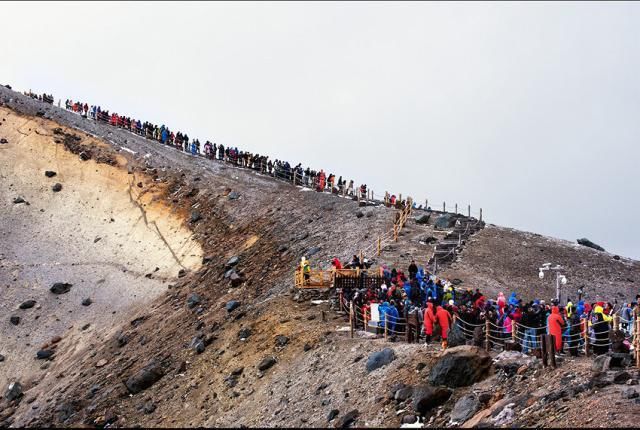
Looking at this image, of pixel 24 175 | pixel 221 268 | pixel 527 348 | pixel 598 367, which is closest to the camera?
pixel 598 367

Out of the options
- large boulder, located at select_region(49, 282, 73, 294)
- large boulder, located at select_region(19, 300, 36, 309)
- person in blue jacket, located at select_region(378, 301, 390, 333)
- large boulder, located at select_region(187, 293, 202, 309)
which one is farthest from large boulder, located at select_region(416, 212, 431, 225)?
large boulder, located at select_region(19, 300, 36, 309)

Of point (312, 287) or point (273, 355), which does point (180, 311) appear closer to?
point (312, 287)

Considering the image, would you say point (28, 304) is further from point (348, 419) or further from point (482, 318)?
point (482, 318)

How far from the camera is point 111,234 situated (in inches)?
2160

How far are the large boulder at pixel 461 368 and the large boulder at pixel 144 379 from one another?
14.2 metres

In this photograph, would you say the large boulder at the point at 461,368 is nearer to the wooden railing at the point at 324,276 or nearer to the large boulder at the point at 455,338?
the large boulder at the point at 455,338

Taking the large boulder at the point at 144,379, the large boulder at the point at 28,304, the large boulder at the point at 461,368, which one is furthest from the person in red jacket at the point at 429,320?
the large boulder at the point at 28,304

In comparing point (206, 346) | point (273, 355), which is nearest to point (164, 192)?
point (206, 346)

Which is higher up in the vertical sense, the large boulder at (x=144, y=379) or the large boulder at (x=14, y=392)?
the large boulder at (x=144, y=379)

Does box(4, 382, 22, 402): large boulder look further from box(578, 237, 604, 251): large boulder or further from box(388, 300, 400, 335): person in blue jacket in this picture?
box(578, 237, 604, 251): large boulder

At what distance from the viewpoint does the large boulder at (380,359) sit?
80.3 ft

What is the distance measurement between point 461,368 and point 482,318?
12.1 feet

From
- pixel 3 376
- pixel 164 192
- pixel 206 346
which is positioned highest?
pixel 164 192

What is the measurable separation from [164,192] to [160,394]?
29.3 metres
